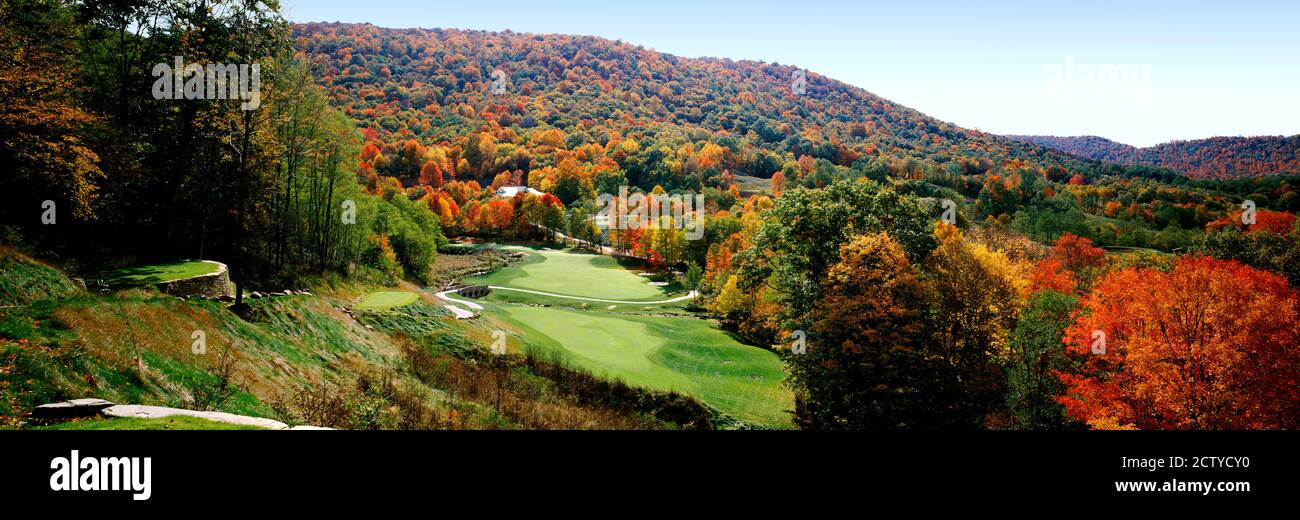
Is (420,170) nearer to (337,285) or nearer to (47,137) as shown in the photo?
(337,285)

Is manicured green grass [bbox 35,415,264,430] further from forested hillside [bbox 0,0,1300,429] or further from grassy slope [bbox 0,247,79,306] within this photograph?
grassy slope [bbox 0,247,79,306]

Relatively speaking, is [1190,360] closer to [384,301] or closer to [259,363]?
[259,363]

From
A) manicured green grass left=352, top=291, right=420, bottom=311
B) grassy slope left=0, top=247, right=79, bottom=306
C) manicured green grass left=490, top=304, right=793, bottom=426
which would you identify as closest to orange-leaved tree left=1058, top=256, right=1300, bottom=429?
manicured green grass left=490, top=304, right=793, bottom=426

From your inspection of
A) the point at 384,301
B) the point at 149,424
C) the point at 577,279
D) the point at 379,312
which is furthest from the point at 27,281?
the point at 577,279

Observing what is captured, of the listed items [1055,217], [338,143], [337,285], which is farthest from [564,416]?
[1055,217]

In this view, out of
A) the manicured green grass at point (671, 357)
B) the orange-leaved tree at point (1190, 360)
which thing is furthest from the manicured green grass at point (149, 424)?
the orange-leaved tree at point (1190, 360)
